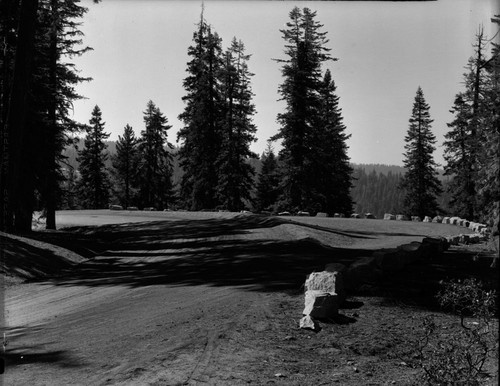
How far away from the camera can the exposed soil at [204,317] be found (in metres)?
5.53

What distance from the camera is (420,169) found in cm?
5375

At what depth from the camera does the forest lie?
67.8 feet

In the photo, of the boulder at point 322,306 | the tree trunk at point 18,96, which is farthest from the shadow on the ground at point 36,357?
the tree trunk at point 18,96

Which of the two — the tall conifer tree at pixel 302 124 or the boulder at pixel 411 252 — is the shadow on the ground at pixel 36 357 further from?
the tall conifer tree at pixel 302 124

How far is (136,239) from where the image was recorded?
20891 mm

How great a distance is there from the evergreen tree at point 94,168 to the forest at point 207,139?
Answer: 0.21 meters

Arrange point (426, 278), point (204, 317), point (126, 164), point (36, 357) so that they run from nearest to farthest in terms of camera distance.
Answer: point (36, 357) < point (204, 317) < point (426, 278) < point (126, 164)

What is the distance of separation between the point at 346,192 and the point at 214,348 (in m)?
47.4

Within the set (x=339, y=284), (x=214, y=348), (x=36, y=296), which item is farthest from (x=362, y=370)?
(x=36, y=296)

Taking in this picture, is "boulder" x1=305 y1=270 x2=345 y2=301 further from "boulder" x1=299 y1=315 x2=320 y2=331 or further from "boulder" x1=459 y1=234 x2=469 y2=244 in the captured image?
"boulder" x1=459 y1=234 x2=469 y2=244

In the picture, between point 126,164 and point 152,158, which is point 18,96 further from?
point 126,164

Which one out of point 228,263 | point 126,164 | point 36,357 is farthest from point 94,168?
point 36,357

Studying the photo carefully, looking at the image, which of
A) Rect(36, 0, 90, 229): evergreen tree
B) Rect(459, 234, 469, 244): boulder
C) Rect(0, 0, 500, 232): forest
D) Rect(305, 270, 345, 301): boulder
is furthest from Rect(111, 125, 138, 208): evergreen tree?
Rect(305, 270, 345, 301): boulder

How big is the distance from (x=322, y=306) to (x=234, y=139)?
125 feet
